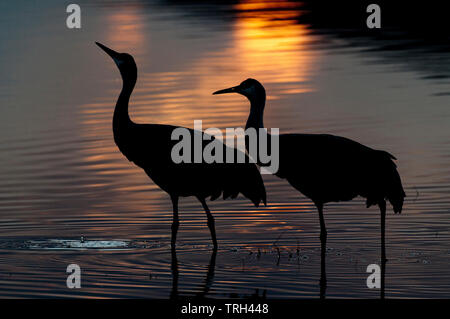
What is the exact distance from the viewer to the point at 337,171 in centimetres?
1519

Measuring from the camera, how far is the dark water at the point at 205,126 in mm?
13117

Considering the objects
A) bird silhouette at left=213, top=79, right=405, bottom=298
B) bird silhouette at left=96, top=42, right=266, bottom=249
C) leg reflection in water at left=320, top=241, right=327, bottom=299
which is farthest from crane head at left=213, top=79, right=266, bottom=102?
leg reflection in water at left=320, top=241, right=327, bottom=299

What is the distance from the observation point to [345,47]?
3438 cm

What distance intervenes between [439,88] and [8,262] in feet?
50.1

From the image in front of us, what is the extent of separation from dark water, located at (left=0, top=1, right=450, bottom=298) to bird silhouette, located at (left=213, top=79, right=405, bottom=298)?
18.1 inches

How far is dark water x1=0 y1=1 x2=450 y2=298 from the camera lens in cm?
1312

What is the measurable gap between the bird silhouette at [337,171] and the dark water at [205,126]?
0.46 m

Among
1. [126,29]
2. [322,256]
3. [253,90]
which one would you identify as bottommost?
[322,256]

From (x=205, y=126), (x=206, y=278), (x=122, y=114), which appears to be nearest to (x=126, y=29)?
(x=205, y=126)

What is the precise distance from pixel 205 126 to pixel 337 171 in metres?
7.19
